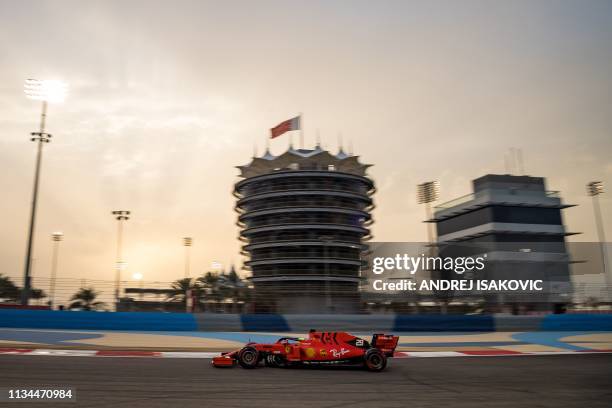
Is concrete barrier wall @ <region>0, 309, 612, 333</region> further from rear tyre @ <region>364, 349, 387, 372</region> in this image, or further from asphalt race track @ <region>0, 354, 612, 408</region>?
rear tyre @ <region>364, 349, 387, 372</region>

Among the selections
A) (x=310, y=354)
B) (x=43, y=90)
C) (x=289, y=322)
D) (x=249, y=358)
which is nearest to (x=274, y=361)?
(x=249, y=358)

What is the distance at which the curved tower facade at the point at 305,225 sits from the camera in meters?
57.3

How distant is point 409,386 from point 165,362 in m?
6.33

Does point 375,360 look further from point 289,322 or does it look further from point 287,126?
point 287,126

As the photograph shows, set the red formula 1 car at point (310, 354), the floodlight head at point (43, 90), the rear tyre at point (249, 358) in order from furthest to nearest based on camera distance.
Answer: the floodlight head at point (43, 90) < the red formula 1 car at point (310, 354) < the rear tyre at point (249, 358)

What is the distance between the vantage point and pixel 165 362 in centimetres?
1149

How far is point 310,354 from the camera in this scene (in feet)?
35.6

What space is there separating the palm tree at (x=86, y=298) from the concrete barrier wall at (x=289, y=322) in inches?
95.3

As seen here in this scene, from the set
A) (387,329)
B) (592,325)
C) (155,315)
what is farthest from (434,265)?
(155,315)

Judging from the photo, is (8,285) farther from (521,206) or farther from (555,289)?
(521,206)

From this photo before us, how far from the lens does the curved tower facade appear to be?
188 ft

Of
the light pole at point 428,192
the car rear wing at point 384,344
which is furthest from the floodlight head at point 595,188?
the car rear wing at point 384,344

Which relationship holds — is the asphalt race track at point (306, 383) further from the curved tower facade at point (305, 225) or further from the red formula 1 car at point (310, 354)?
the curved tower facade at point (305, 225)

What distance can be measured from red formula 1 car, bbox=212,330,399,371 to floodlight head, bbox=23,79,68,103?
71.3 ft
